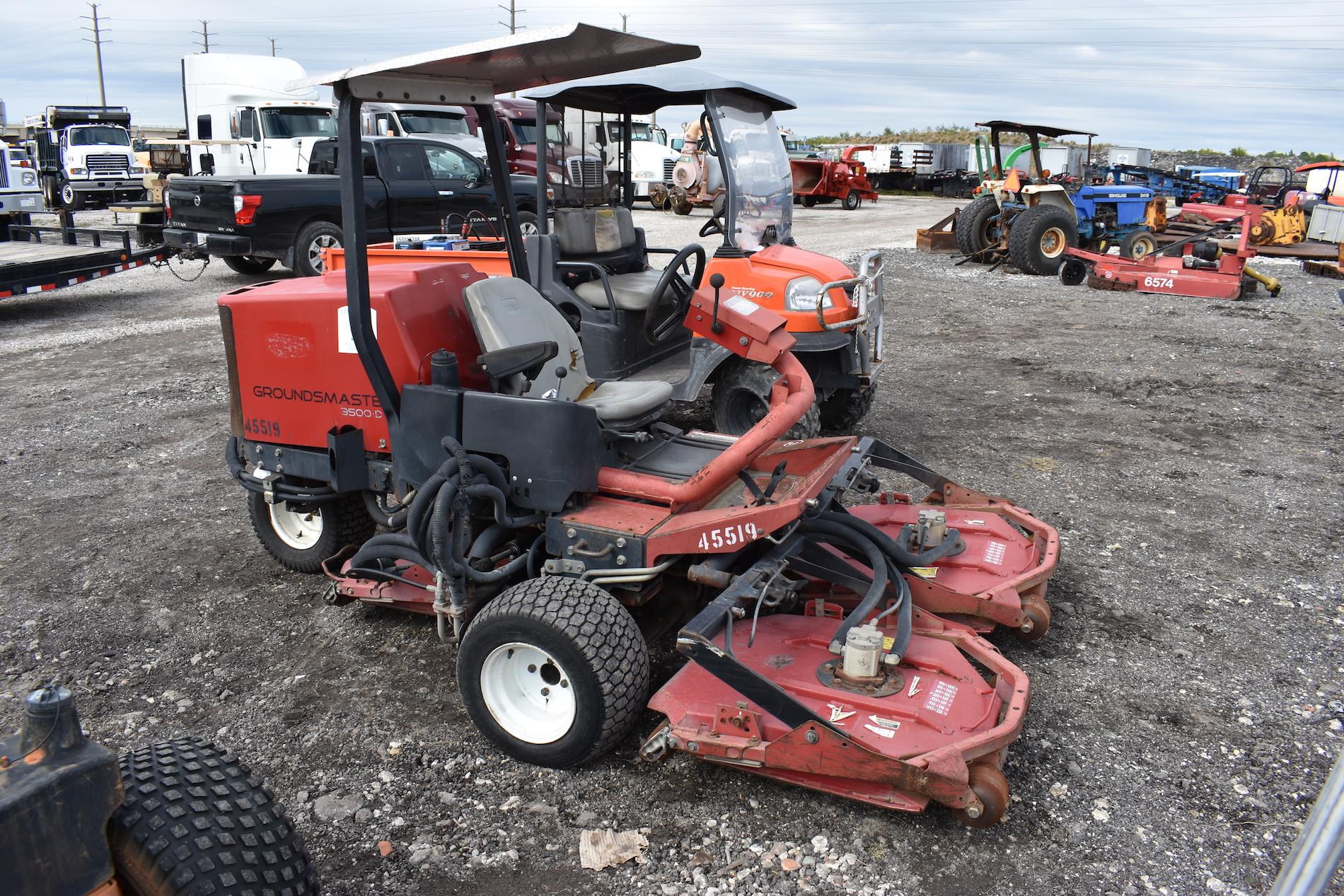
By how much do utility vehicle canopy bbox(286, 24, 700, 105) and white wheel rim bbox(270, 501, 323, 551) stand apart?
1.96m

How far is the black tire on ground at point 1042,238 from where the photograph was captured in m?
13.8

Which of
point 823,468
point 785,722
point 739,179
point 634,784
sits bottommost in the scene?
point 634,784

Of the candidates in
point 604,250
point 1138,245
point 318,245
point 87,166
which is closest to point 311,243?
point 318,245

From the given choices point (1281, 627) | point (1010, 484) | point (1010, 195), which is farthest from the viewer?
point (1010, 195)

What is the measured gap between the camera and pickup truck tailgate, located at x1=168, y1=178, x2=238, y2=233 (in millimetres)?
11016

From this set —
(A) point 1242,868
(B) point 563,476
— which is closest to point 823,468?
(B) point 563,476

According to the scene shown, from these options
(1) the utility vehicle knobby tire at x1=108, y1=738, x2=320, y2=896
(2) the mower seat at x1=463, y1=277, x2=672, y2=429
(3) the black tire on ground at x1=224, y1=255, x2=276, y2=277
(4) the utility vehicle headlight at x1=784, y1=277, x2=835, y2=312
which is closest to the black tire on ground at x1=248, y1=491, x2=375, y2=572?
(2) the mower seat at x1=463, y1=277, x2=672, y2=429

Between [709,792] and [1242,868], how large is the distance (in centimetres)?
149

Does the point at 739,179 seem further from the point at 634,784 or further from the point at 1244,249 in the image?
the point at 1244,249

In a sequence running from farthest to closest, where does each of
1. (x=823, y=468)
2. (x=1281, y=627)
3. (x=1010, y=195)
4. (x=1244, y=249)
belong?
(x=1010, y=195) → (x=1244, y=249) → (x=1281, y=627) → (x=823, y=468)

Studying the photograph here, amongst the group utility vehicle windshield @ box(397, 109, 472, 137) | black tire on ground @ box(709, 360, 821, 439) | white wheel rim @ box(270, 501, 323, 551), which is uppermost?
utility vehicle windshield @ box(397, 109, 472, 137)

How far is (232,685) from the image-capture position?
3.63 metres

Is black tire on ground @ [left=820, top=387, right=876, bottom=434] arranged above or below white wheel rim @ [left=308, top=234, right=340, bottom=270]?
below

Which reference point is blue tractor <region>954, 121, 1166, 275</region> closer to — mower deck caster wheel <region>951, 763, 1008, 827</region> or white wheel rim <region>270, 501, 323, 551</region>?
white wheel rim <region>270, 501, 323, 551</region>
